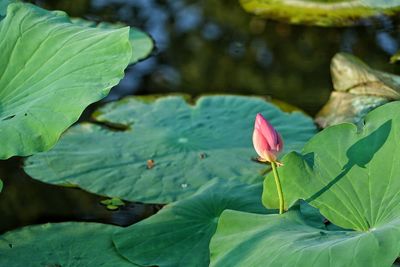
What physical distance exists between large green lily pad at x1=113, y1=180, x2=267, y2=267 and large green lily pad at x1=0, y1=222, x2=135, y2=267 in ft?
0.15

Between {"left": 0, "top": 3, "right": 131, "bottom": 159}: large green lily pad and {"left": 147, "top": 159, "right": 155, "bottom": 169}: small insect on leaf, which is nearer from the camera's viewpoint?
{"left": 0, "top": 3, "right": 131, "bottom": 159}: large green lily pad

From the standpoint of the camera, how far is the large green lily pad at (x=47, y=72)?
1.83 metres

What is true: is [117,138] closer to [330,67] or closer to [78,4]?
[330,67]

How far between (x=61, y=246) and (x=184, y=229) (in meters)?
0.33

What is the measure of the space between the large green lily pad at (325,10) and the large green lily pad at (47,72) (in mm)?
1851

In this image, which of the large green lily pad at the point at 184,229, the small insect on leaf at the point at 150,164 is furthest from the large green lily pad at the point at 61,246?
the small insect on leaf at the point at 150,164

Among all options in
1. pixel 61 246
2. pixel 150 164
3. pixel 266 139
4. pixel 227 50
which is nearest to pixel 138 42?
pixel 227 50

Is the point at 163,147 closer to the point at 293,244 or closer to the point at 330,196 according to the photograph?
the point at 330,196

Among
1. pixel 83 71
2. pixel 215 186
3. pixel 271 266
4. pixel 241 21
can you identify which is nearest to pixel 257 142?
pixel 271 266

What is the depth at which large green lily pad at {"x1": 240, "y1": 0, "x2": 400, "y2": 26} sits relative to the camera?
12.7 feet

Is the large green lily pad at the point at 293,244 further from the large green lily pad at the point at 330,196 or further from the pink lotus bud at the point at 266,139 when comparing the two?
the pink lotus bud at the point at 266,139

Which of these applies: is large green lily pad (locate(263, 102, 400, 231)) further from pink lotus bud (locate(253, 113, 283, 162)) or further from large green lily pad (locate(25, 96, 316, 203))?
large green lily pad (locate(25, 96, 316, 203))

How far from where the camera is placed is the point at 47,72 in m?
2.03

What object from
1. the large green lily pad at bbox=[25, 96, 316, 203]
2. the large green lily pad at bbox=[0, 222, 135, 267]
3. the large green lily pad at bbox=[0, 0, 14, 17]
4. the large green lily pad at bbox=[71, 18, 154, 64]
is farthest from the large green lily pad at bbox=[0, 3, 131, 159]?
the large green lily pad at bbox=[71, 18, 154, 64]
